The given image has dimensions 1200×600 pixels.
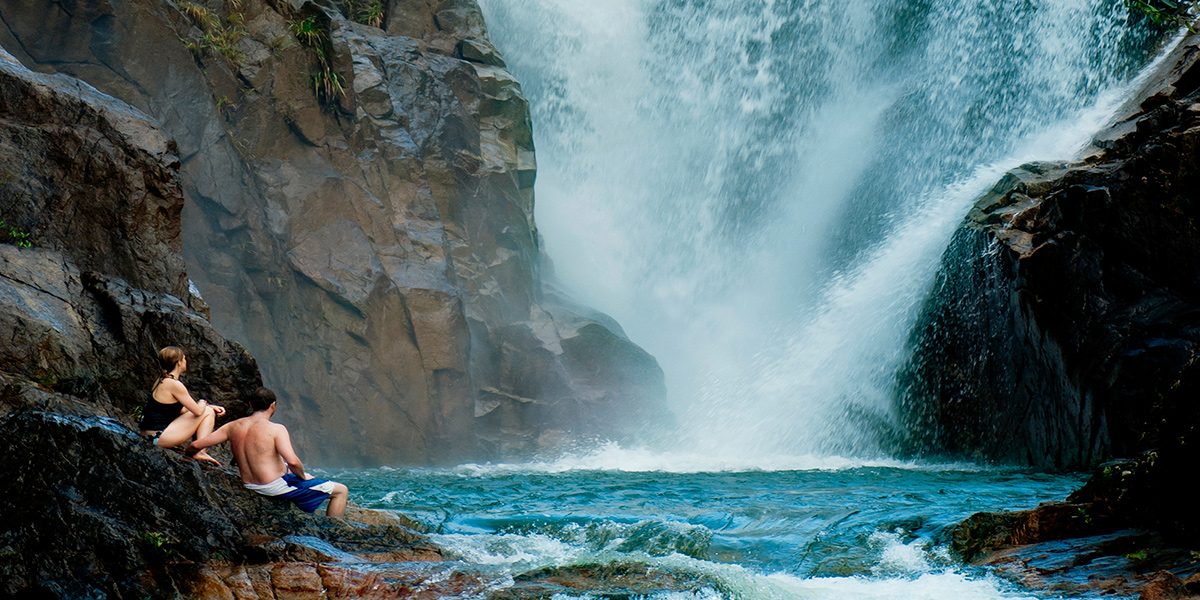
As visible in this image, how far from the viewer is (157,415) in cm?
689

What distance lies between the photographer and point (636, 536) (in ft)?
26.1

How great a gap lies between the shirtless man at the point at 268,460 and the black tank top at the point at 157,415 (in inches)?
17.5

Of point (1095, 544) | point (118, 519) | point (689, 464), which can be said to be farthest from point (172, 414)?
point (689, 464)

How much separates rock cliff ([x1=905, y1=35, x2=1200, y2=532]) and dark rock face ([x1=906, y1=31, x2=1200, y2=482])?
0.07 ft

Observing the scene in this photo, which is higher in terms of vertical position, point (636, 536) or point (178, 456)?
point (178, 456)

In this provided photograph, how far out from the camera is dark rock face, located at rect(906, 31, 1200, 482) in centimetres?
1141

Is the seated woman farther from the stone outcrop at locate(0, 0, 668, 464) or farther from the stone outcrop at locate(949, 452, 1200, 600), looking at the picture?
the stone outcrop at locate(0, 0, 668, 464)

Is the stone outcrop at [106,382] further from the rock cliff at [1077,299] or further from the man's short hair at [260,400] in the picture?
the rock cliff at [1077,299]

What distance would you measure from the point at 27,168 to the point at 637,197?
63.2 feet

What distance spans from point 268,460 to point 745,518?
534 cm

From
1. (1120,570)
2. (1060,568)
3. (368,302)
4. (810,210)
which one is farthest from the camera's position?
(810,210)

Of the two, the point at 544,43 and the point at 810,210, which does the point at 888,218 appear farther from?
the point at 544,43

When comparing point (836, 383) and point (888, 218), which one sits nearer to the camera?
point (836, 383)

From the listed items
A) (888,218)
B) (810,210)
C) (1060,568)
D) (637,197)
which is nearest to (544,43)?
(637,197)
